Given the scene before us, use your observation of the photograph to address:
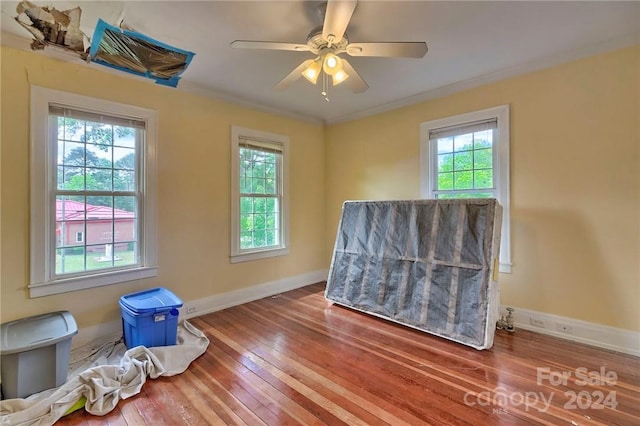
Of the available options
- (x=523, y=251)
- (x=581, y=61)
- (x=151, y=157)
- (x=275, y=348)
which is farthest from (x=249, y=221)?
(x=581, y=61)

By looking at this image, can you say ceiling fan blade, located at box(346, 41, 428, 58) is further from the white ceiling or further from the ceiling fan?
the white ceiling

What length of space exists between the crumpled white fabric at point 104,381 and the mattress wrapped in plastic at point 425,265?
6.04 ft

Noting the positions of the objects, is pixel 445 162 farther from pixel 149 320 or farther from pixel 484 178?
pixel 149 320

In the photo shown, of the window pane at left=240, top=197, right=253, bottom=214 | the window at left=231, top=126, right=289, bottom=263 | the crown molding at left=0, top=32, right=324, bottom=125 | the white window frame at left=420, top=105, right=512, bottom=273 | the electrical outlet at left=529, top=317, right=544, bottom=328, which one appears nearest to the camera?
the crown molding at left=0, top=32, right=324, bottom=125

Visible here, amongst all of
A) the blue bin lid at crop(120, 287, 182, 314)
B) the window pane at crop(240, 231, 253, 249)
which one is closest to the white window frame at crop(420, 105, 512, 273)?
the window pane at crop(240, 231, 253, 249)

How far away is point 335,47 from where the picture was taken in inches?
84.6

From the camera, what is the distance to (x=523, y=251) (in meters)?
3.02

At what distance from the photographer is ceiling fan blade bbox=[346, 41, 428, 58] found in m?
1.95

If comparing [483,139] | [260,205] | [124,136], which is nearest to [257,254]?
[260,205]

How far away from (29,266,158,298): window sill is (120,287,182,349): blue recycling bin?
0.26 metres

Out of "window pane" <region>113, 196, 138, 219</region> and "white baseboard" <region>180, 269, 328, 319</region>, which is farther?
"white baseboard" <region>180, 269, 328, 319</region>

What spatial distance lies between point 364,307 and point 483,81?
9.36 ft

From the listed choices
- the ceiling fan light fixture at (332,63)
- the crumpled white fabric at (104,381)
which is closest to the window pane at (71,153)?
the crumpled white fabric at (104,381)

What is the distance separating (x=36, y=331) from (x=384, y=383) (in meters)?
2.56
